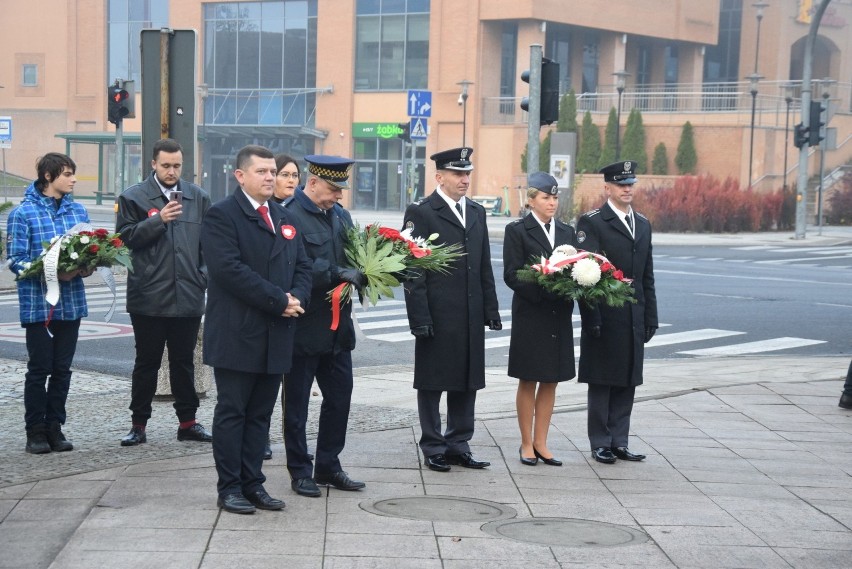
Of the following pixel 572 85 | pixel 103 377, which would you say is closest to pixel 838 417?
pixel 103 377

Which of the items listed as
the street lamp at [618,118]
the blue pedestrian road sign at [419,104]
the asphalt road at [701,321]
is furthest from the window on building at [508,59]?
the asphalt road at [701,321]

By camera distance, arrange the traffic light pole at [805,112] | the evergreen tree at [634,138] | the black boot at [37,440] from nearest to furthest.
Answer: the black boot at [37,440] < the traffic light pole at [805,112] < the evergreen tree at [634,138]

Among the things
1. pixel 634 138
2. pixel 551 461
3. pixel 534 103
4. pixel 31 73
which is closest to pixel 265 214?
pixel 551 461

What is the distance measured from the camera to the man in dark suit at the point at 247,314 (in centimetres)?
682

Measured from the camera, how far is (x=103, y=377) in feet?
38.9

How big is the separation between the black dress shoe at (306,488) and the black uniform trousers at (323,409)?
0.04 metres

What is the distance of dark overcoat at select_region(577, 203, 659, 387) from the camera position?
8703 millimetres

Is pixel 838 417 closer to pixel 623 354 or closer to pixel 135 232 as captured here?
pixel 623 354

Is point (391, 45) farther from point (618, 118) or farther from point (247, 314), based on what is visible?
point (247, 314)

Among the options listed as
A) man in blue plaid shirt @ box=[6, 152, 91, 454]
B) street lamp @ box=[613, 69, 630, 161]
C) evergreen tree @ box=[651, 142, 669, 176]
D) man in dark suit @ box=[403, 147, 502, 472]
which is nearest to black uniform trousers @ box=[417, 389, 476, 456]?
man in dark suit @ box=[403, 147, 502, 472]

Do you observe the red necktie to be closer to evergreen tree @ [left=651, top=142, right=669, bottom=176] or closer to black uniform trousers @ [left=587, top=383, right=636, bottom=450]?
black uniform trousers @ [left=587, top=383, right=636, bottom=450]

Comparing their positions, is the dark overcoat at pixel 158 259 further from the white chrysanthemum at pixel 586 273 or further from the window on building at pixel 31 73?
the window on building at pixel 31 73

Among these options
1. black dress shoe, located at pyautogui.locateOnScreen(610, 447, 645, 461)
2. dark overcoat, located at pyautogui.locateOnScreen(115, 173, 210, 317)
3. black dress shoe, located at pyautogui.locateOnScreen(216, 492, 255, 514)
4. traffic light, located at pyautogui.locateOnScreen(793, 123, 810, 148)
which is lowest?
black dress shoe, located at pyautogui.locateOnScreen(610, 447, 645, 461)

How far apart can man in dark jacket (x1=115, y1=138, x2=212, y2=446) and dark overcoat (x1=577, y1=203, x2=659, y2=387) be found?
2.56 metres
